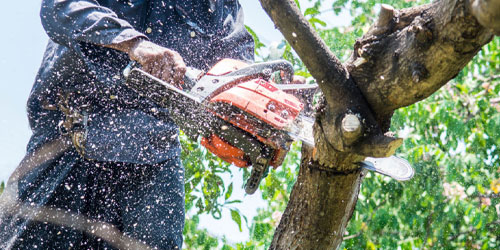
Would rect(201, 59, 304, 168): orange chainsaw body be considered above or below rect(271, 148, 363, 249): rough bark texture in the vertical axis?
above

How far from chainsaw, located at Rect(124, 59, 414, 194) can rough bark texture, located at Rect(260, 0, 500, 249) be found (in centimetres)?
21

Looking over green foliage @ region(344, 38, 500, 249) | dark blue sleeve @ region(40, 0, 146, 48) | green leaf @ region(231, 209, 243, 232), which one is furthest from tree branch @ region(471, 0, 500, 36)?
green foliage @ region(344, 38, 500, 249)

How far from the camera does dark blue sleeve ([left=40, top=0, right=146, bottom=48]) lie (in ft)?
6.15

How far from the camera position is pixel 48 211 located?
79.7 inches

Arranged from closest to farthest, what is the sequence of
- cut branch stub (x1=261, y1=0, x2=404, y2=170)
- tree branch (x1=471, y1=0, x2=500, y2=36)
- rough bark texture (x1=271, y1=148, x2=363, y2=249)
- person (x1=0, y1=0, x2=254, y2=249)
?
1. tree branch (x1=471, y1=0, x2=500, y2=36)
2. cut branch stub (x1=261, y1=0, x2=404, y2=170)
3. rough bark texture (x1=271, y1=148, x2=363, y2=249)
4. person (x1=0, y1=0, x2=254, y2=249)

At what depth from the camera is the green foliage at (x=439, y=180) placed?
4.02m

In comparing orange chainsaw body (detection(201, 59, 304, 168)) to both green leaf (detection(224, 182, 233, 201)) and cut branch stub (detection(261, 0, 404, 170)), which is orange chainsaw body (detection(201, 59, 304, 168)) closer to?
cut branch stub (detection(261, 0, 404, 170))

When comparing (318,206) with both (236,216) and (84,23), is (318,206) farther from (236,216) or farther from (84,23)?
(236,216)

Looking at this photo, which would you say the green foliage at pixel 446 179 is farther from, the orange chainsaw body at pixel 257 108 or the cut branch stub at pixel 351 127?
the cut branch stub at pixel 351 127

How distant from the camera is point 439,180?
4.30 metres

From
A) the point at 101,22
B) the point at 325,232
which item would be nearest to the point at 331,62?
the point at 325,232

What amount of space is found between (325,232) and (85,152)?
37.0 inches

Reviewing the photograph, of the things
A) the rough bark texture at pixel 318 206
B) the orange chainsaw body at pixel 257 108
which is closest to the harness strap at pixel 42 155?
the orange chainsaw body at pixel 257 108

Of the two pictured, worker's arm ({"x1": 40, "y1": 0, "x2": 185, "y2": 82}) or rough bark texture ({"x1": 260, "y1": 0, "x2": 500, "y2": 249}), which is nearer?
rough bark texture ({"x1": 260, "y1": 0, "x2": 500, "y2": 249})
